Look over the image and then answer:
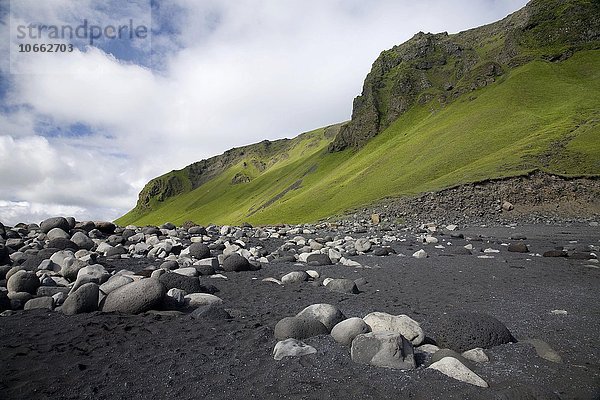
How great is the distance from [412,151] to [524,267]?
197ft

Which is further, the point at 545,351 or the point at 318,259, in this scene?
the point at 318,259

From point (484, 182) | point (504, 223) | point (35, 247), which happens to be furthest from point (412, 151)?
point (35, 247)

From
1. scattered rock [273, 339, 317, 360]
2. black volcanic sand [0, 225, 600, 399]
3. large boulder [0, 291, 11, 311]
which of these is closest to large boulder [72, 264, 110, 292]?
large boulder [0, 291, 11, 311]

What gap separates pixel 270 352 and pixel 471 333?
3.79 meters

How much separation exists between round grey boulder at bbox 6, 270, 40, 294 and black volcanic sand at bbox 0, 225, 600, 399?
61.6 inches

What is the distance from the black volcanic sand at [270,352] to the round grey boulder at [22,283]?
1565 mm

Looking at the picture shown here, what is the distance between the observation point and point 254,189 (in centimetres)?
18062

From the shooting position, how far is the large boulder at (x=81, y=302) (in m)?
8.10

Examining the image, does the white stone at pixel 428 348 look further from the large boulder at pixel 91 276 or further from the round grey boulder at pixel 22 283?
the round grey boulder at pixel 22 283

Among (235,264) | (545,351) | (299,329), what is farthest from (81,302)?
(545,351)

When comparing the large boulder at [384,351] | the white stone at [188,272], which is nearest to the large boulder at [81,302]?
the white stone at [188,272]

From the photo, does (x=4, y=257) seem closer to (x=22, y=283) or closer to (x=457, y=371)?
(x=22, y=283)

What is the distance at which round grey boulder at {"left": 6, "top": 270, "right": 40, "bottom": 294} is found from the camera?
31.3 ft

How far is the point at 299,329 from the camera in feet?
23.1
